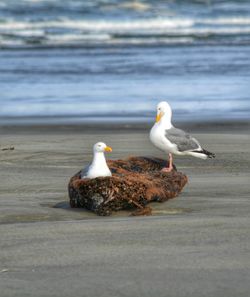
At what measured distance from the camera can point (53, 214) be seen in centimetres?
705

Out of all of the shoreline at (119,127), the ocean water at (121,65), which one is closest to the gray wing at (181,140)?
the shoreline at (119,127)

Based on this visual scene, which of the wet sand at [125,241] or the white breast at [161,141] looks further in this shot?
the white breast at [161,141]

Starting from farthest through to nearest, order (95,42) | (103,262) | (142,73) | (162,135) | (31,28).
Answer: (31,28) < (95,42) < (142,73) < (162,135) < (103,262)

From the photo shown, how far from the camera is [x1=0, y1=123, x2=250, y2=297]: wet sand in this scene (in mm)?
5012

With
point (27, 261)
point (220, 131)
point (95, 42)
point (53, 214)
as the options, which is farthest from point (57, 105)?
point (95, 42)

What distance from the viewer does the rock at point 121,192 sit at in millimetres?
7090

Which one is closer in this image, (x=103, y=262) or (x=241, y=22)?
Result: (x=103, y=262)

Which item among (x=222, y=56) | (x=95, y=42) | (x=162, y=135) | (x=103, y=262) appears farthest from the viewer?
(x=95, y=42)

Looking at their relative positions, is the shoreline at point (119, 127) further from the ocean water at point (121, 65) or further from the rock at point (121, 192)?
the rock at point (121, 192)

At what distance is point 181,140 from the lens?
963cm

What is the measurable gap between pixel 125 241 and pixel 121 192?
1199 millimetres

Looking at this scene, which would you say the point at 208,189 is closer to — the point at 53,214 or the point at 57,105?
the point at 53,214

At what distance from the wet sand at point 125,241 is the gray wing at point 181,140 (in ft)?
0.82

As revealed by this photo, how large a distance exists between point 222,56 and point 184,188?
1834 cm
